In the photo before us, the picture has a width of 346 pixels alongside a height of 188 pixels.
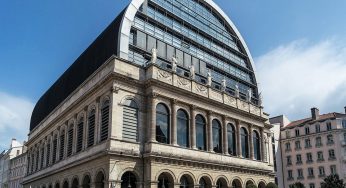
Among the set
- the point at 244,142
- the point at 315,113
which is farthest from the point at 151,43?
the point at 315,113

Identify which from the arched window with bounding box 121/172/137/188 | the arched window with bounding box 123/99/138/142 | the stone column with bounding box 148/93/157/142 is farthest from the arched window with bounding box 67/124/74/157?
the stone column with bounding box 148/93/157/142

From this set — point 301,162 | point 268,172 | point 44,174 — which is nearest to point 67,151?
point 44,174

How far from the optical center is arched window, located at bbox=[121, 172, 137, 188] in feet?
99.4

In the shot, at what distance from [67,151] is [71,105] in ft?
16.1

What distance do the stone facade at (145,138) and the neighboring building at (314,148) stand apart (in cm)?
3349

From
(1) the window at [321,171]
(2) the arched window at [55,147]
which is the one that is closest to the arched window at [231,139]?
(2) the arched window at [55,147]

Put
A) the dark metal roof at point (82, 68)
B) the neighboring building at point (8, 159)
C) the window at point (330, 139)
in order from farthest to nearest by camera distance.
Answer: the neighboring building at point (8, 159) < the window at point (330, 139) < the dark metal roof at point (82, 68)

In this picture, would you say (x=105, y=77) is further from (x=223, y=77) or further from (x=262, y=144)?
(x=262, y=144)

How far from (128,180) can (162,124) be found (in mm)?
5869

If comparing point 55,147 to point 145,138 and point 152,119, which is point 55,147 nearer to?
point 145,138

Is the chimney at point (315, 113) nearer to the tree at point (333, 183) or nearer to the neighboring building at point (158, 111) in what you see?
the tree at point (333, 183)

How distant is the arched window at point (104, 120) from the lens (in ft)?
102

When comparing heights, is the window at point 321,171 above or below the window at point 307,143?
below

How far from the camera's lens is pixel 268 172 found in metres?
43.3
